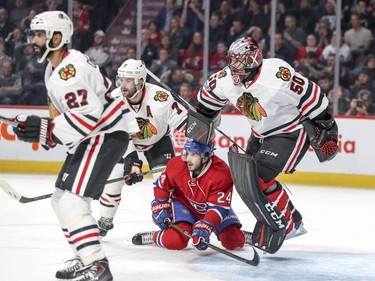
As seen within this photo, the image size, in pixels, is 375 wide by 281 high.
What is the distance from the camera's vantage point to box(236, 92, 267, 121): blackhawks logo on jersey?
496 centimetres

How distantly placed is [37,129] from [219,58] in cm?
560

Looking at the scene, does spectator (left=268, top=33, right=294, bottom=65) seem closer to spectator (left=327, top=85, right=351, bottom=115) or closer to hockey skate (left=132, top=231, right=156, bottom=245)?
spectator (left=327, top=85, right=351, bottom=115)

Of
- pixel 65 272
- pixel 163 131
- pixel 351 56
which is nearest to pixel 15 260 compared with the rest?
pixel 65 272

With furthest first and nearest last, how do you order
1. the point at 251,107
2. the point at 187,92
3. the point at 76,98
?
the point at 187,92 → the point at 251,107 → the point at 76,98

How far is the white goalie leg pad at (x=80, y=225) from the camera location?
4.04 metres

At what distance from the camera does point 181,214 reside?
519 centimetres

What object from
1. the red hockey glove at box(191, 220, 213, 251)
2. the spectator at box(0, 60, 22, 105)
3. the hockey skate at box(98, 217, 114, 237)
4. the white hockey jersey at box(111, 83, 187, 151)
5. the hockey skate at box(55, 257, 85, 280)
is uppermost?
the white hockey jersey at box(111, 83, 187, 151)

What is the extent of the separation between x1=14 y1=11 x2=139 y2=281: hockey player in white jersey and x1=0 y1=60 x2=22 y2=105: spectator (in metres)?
5.16

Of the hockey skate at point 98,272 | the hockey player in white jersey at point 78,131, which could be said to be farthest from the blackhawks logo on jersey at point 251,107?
the hockey skate at point 98,272

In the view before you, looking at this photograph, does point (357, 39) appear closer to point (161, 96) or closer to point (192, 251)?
point (161, 96)

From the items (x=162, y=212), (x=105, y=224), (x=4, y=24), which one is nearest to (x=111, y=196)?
(x=105, y=224)

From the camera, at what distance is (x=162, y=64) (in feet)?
31.2

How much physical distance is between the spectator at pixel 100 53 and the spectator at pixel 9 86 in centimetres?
77

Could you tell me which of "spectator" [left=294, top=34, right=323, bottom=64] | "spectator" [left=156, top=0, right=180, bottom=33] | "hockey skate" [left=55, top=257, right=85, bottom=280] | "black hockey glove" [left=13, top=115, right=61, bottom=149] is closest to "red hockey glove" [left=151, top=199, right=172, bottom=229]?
"hockey skate" [left=55, top=257, right=85, bottom=280]
